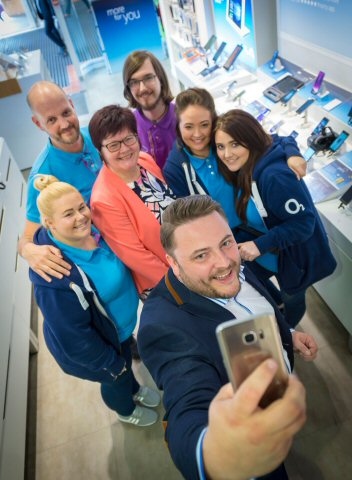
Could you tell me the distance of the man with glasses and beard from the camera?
223cm

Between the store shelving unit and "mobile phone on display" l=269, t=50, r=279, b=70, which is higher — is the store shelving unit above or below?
above

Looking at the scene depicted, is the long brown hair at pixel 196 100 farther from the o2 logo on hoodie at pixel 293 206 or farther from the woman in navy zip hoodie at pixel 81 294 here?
the woman in navy zip hoodie at pixel 81 294

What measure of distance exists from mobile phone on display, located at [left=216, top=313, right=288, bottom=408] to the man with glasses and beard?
1.92 metres

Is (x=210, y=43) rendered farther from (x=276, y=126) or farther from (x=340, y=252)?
(x=340, y=252)

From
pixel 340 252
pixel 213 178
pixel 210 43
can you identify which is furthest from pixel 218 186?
pixel 210 43

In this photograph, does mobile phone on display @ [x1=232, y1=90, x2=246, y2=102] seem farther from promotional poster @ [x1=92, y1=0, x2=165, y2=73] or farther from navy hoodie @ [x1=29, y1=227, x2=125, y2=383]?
promotional poster @ [x1=92, y1=0, x2=165, y2=73]

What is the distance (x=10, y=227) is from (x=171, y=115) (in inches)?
75.8

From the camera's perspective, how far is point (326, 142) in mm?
2342

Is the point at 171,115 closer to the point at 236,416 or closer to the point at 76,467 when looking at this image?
the point at 236,416

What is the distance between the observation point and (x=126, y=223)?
1.67 meters

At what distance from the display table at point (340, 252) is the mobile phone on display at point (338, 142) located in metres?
0.44

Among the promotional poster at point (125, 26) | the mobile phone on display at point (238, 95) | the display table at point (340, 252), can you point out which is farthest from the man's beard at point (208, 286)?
the promotional poster at point (125, 26)

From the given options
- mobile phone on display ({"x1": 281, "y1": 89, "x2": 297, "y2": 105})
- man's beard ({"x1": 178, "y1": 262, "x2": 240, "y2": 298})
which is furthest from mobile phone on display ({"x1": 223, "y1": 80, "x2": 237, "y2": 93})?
man's beard ({"x1": 178, "y1": 262, "x2": 240, "y2": 298})

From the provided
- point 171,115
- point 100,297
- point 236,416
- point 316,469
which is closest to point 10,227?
point 171,115
